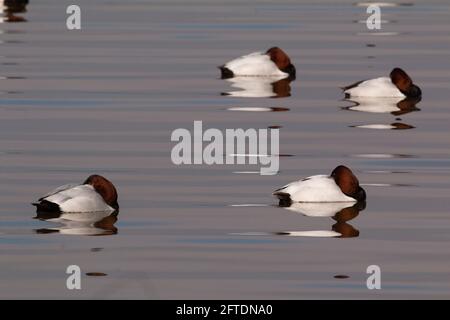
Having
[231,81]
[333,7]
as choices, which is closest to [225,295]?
[231,81]

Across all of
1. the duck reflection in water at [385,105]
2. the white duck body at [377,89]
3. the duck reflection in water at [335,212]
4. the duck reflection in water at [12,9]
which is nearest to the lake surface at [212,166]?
the duck reflection in water at [335,212]

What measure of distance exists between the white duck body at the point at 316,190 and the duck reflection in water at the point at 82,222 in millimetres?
2131

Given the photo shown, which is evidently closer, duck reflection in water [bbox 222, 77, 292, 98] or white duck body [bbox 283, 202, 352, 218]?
white duck body [bbox 283, 202, 352, 218]

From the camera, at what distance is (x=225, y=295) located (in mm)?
15586

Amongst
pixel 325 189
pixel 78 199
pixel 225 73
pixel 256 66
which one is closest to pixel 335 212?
pixel 325 189

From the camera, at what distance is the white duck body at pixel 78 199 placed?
19109mm

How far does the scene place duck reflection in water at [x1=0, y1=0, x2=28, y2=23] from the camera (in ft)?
138

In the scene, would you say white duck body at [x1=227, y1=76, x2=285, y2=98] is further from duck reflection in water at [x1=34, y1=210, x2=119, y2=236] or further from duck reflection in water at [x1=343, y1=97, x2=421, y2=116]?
duck reflection in water at [x1=34, y1=210, x2=119, y2=236]

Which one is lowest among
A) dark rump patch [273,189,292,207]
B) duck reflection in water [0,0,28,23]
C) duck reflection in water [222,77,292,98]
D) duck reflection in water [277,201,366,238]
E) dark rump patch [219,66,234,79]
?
duck reflection in water [277,201,366,238]

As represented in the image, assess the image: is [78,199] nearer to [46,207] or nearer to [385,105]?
[46,207]

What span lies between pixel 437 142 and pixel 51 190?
253 inches

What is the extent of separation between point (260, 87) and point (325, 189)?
10895 mm

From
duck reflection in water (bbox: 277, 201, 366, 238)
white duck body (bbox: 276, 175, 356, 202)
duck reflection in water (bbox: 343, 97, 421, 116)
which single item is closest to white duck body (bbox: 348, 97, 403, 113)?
duck reflection in water (bbox: 343, 97, 421, 116)

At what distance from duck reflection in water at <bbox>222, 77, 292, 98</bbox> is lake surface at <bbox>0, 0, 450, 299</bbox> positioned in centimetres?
29
